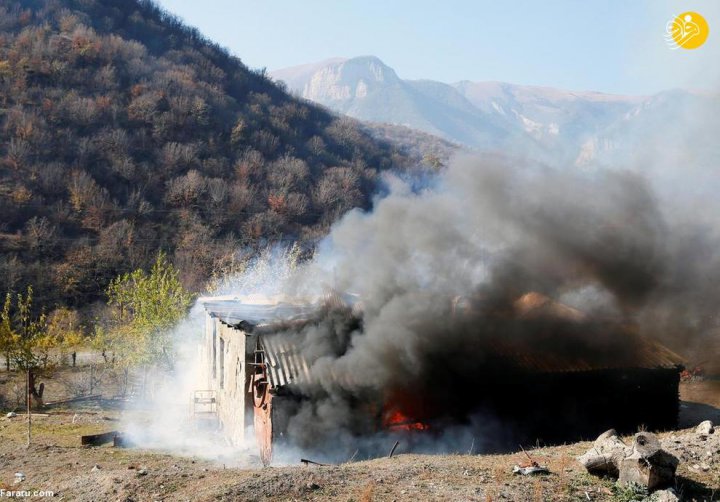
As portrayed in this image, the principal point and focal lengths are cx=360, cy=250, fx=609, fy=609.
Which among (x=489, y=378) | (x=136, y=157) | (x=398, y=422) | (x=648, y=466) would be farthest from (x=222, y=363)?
(x=136, y=157)

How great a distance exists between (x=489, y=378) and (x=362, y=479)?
7.05 meters

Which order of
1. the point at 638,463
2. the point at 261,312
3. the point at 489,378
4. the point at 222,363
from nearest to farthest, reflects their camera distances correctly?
the point at 638,463, the point at 489,378, the point at 261,312, the point at 222,363

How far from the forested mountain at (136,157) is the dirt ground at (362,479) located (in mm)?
30490

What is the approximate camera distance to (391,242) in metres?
18.8

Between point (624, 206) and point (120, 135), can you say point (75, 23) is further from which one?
point (624, 206)

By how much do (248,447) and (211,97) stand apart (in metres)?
Answer: 63.5

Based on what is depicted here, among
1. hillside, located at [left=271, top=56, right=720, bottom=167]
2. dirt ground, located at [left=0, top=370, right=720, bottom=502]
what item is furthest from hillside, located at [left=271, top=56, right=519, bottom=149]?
dirt ground, located at [left=0, top=370, right=720, bottom=502]

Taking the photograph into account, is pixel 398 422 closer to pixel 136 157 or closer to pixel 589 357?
pixel 589 357

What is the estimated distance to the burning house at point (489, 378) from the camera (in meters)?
15.7

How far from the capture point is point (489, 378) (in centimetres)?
1717

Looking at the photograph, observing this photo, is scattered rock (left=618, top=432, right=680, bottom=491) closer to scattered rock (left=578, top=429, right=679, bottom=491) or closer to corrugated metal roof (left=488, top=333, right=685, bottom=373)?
scattered rock (left=578, top=429, right=679, bottom=491)

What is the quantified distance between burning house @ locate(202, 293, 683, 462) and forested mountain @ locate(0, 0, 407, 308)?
29.1m

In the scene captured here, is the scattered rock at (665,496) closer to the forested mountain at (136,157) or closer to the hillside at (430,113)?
the forested mountain at (136,157)

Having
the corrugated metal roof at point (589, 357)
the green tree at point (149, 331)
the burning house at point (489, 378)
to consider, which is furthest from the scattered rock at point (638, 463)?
the green tree at point (149, 331)
